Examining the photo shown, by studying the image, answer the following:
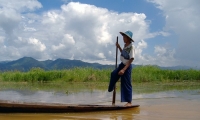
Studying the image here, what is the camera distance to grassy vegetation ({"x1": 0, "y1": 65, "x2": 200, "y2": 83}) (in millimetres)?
16047

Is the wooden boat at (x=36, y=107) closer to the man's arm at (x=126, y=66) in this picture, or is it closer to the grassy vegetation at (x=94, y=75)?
the man's arm at (x=126, y=66)

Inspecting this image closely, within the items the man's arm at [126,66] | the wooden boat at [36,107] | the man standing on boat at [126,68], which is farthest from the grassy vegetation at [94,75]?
the wooden boat at [36,107]

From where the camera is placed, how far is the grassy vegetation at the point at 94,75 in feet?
52.6

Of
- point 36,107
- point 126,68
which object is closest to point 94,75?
point 126,68

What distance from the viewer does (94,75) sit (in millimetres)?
16109

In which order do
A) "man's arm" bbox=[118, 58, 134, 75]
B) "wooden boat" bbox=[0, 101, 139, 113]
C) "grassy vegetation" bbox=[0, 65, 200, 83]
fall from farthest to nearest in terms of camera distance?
"grassy vegetation" bbox=[0, 65, 200, 83], "man's arm" bbox=[118, 58, 134, 75], "wooden boat" bbox=[0, 101, 139, 113]

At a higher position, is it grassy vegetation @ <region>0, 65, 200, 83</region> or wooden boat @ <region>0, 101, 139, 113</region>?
grassy vegetation @ <region>0, 65, 200, 83</region>

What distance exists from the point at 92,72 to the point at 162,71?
16.2 feet

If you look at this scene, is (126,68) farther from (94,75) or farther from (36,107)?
(94,75)

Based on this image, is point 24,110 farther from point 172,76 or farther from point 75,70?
point 172,76

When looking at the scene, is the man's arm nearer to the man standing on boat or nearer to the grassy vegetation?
the man standing on boat

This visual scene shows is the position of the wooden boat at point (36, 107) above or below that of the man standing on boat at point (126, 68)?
below

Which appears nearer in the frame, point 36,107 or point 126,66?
point 36,107

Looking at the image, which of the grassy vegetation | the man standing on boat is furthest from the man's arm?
the grassy vegetation
